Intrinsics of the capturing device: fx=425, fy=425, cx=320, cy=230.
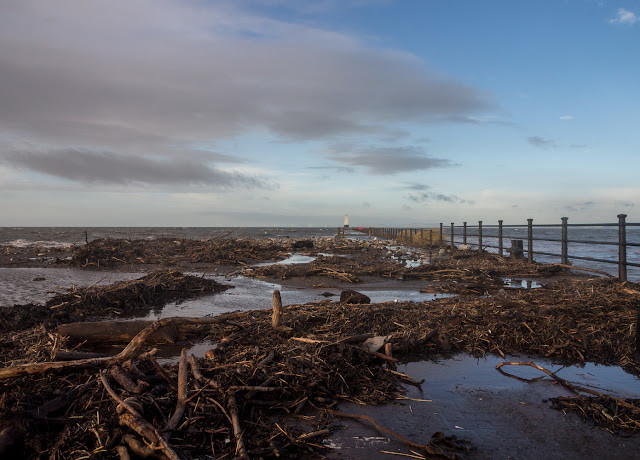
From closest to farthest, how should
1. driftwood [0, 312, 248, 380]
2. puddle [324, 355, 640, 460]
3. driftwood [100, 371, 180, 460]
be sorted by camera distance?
driftwood [100, 371, 180, 460], puddle [324, 355, 640, 460], driftwood [0, 312, 248, 380]

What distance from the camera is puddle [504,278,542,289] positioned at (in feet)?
27.9

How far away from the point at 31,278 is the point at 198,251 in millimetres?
6958

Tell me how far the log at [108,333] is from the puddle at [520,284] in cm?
667

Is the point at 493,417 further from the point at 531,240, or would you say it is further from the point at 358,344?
the point at 531,240

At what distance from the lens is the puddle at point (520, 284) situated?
335 inches

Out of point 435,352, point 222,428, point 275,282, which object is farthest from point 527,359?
point 275,282

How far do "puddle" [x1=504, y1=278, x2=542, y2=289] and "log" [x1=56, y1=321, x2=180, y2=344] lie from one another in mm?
6668

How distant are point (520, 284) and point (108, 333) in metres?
7.88

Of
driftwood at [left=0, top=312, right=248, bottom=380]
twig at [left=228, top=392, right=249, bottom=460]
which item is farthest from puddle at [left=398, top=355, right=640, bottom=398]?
driftwood at [left=0, top=312, right=248, bottom=380]

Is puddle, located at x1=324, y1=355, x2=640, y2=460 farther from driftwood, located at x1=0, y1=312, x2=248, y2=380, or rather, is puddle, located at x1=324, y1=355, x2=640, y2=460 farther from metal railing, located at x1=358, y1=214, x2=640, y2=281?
metal railing, located at x1=358, y1=214, x2=640, y2=281

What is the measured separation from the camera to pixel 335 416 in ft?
9.24

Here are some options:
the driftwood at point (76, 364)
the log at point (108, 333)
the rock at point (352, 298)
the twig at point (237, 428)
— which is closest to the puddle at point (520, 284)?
the rock at point (352, 298)

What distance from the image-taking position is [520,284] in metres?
9.00

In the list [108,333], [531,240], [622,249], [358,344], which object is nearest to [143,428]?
[358,344]
